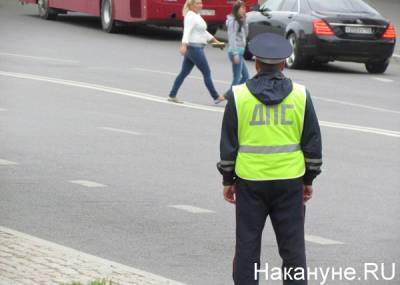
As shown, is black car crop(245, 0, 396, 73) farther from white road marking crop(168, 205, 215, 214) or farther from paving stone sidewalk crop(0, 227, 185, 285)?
paving stone sidewalk crop(0, 227, 185, 285)

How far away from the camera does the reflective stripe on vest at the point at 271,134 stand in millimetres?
7152

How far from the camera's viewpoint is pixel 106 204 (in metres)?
11.5

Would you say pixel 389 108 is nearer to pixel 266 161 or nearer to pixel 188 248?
pixel 188 248

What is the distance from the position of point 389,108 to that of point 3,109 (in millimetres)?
→ 5708

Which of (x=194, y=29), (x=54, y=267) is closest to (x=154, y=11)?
(x=194, y=29)

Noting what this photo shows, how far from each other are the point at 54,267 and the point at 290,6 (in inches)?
770

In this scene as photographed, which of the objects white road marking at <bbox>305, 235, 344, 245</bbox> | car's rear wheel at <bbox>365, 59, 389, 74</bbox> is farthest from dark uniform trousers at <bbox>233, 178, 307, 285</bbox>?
car's rear wheel at <bbox>365, 59, 389, 74</bbox>

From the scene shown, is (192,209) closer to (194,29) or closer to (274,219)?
(274,219)

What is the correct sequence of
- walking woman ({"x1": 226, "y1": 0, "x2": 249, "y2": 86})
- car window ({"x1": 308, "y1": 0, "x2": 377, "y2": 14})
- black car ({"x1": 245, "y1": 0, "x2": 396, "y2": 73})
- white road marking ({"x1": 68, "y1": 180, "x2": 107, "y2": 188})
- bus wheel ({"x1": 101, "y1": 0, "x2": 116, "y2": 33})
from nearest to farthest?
white road marking ({"x1": 68, "y1": 180, "x2": 107, "y2": 188}) → walking woman ({"x1": 226, "y1": 0, "x2": 249, "y2": 86}) → black car ({"x1": 245, "y1": 0, "x2": 396, "y2": 73}) → car window ({"x1": 308, "y1": 0, "x2": 377, "y2": 14}) → bus wheel ({"x1": 101, "y1": 0, "x2": 116, "y2": 33})

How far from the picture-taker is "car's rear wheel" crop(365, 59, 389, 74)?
1053 inches

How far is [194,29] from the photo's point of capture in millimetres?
20266

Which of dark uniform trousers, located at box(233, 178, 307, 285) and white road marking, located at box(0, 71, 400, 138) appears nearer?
dark uniform trousers, located at box(233, 178, 307, 285)

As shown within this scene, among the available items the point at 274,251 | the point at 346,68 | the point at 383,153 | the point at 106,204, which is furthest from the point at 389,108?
the point at 274,251

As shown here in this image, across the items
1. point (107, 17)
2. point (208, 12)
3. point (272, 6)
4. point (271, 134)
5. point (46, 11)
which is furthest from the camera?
point (46, 11)
